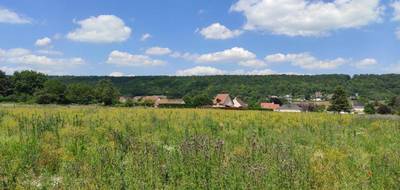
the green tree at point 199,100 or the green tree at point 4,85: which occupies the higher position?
the green tree at point 4,85

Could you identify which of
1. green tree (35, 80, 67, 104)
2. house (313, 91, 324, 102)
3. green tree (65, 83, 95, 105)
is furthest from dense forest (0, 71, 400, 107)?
green tree (35, 80, 67, 104)

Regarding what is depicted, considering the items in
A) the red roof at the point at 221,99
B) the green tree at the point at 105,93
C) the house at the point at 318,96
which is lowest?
the house at the point at 318,96

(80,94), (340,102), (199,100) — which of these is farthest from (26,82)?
(340,102)

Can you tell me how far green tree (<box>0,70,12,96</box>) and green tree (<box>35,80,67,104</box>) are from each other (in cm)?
1305

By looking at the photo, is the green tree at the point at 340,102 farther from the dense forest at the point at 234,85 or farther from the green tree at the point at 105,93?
the green tree at the point at 105,93

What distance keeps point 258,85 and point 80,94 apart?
92280mm

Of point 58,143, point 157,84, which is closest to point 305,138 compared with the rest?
point 58,143

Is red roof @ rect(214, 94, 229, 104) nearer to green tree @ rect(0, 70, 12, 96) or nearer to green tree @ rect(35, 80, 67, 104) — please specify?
green tree @ rect(35, 80, 67, 104)

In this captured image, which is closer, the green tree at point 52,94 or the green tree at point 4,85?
the green tree at point 52,94

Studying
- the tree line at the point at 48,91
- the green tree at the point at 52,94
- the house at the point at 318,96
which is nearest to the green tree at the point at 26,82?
the tree line at the point at 48,91

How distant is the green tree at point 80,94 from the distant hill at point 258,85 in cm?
5636

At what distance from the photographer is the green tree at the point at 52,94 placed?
8825cm

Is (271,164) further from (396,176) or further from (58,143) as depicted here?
(58,143)

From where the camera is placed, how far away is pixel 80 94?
94000 mm
